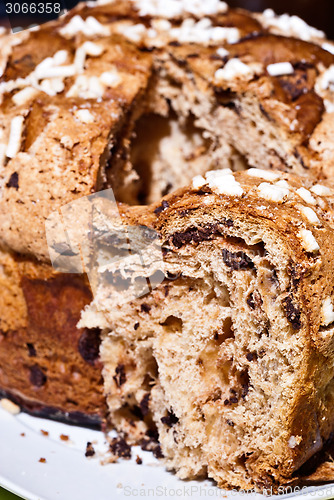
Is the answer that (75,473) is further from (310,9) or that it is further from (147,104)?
(310,9)

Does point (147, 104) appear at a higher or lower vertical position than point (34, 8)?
lower

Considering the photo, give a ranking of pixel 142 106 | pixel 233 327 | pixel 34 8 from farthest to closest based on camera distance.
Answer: pixel 34 8
pixel 142 106
pixel 233 327

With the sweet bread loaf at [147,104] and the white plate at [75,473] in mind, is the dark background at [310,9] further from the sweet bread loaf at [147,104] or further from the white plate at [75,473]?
the white plate at [75,473]

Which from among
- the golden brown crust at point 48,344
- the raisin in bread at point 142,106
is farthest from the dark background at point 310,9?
the golden brown crust at point 48,344

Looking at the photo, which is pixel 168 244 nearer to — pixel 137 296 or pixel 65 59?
pixel 137 296

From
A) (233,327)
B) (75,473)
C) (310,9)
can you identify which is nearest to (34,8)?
(233,327)

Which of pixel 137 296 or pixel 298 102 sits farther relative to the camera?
pixel 298 102

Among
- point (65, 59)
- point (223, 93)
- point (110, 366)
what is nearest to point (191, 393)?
point (110, 366)
